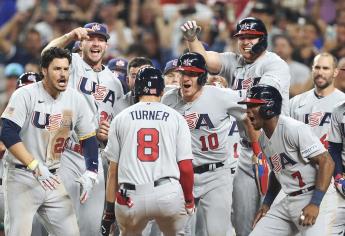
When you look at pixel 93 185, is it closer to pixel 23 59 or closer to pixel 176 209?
pixel 176 209

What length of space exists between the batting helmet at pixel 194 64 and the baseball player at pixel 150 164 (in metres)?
0.83

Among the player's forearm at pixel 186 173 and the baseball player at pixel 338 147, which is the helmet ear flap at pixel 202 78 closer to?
the player's forearm at pixel 186 173

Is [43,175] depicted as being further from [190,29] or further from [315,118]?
[315,118]

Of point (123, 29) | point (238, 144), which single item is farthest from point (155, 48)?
point (238, 144)

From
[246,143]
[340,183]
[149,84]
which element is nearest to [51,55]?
[149,84]

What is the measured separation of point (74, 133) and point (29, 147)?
1111mm

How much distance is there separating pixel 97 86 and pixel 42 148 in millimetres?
1549

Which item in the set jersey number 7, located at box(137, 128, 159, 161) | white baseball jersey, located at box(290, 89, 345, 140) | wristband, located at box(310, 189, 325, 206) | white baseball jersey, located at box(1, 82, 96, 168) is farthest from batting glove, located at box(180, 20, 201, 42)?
wristband, located at box(310, 189, 325, 206)

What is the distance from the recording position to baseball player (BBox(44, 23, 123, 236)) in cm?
938

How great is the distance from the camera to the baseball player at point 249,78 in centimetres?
919

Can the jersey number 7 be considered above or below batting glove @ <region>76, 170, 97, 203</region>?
above

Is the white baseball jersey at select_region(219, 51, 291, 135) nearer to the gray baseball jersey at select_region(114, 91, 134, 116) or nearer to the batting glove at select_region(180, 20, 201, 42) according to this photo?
the batting glove at select_region(180, 20, 201, 42)

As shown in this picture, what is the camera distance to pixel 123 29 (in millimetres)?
15344

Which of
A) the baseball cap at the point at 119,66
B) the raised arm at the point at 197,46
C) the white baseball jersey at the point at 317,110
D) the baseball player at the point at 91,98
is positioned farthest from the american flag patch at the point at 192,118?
the baseball cap at the point at 119,66
